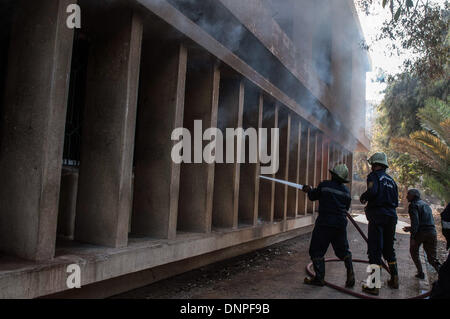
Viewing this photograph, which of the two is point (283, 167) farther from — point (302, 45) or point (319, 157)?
point (319, 157)

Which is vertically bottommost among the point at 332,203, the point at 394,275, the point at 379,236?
the point at 394,275

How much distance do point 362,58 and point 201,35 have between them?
47.3 feet

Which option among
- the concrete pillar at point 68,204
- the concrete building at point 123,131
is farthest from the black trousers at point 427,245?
the concrete pillar at point 68,204

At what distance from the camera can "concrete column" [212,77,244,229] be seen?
643 cm

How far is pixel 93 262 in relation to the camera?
357cm

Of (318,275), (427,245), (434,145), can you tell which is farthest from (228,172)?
(434,145)

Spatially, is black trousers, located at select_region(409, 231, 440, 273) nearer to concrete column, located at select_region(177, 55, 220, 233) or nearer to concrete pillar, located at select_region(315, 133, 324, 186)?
concrete column, located at select_region(177, 55, 220, 233)

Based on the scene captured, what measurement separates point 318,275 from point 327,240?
54 cm

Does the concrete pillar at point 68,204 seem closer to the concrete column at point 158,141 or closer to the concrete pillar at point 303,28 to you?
the concrete column at point 158,141

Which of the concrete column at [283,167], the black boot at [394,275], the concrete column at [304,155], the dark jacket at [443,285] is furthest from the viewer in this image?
the concrete column at [304,155]

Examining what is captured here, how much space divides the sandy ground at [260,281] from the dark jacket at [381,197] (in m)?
1.11

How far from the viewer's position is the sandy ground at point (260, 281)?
484 cm

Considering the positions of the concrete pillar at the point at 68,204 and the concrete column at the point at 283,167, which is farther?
the concrete column at the point at 283,167

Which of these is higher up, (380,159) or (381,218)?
(380,159)
